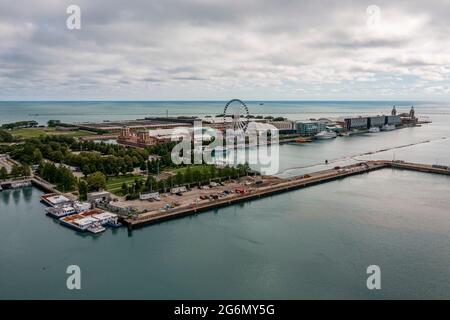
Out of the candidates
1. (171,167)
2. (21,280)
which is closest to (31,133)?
(171,167)

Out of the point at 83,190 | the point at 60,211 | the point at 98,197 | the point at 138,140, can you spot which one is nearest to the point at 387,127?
the point at 138,140

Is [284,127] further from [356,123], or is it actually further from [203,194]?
[203,194]

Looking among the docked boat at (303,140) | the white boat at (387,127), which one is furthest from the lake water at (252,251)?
the white boat at (387,127)

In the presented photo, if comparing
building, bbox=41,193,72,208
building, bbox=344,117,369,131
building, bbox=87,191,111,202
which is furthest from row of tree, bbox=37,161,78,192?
building, bbox=344,117,369,131

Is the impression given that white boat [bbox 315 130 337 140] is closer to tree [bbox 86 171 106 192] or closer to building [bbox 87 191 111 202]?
tree [bbox 86 171 106 192]

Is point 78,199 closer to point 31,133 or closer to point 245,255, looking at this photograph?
point 245,255
